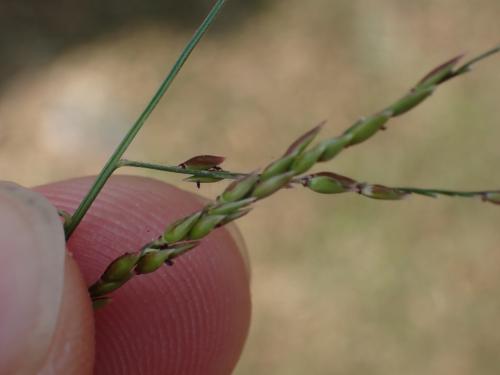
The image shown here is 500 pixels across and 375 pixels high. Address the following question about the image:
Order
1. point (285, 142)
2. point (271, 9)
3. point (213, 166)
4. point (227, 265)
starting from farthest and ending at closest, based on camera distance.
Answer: point (271, 9), point (285, 142), point (227, 265), point (213, 166)

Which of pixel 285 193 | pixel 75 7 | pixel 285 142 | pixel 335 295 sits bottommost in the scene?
pixel 335 295

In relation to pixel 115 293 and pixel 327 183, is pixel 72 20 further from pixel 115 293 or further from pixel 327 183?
pixel 327 183

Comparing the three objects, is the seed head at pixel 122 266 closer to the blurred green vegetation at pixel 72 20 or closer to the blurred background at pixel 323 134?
the blurred background at pixel 323 134

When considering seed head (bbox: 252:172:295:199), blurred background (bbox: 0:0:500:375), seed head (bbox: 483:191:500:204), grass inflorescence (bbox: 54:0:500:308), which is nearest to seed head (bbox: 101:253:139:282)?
grass inflorescence (bbox: 54:0:500:308)

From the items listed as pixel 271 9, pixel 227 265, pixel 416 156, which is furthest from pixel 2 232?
pixel 271 9

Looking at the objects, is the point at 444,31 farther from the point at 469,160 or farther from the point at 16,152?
the point at 16,152

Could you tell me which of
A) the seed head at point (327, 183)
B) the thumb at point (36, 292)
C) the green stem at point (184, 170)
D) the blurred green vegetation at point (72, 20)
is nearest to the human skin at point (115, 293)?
the thumb at point (36, 292)

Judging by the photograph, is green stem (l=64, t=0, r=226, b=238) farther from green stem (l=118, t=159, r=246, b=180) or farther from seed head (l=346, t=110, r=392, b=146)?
seed head (l=346, t=110, r=392, b=146)
